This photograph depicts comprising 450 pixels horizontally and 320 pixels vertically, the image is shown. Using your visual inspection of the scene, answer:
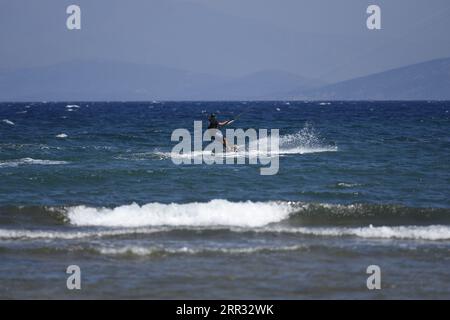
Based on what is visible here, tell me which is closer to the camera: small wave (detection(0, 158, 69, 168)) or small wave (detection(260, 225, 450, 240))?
small wave (detection(260, 225, 450, 240))

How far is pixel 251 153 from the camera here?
31266 millimetres

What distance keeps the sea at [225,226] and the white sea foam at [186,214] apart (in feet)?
0.18

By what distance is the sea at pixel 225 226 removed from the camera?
1229cm

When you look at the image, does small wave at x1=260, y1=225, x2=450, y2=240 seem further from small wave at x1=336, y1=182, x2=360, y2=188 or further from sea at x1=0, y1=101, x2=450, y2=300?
small wave at x1=336, y1=182, x2=360, y2=188

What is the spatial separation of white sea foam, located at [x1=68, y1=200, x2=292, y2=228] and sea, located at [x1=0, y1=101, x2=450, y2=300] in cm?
5

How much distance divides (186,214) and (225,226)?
1656 mm

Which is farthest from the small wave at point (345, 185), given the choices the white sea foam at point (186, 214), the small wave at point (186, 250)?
the small wave at point (186, 250)

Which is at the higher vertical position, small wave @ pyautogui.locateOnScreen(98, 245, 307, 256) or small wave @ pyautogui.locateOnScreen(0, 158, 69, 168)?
small wave @ pyautogui.locateOnScreen(0, 158, 69, 168)

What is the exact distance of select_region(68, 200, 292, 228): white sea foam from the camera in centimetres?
1780

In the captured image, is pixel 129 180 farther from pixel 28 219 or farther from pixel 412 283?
pixel 412 283

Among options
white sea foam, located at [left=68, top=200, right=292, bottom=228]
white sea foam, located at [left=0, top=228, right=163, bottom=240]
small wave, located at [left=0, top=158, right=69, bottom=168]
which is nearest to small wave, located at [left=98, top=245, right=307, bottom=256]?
white sea foam, located at [left=0, top=228, right=163, bottom=240]

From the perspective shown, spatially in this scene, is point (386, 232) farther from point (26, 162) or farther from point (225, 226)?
point (26, 162)

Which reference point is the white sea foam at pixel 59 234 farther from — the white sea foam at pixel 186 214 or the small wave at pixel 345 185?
the small wave at pixel 345 185

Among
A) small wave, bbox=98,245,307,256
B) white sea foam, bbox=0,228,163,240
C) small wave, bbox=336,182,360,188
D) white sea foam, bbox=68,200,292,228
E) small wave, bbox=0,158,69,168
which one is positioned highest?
small wave, bbox=0,158,69,168
